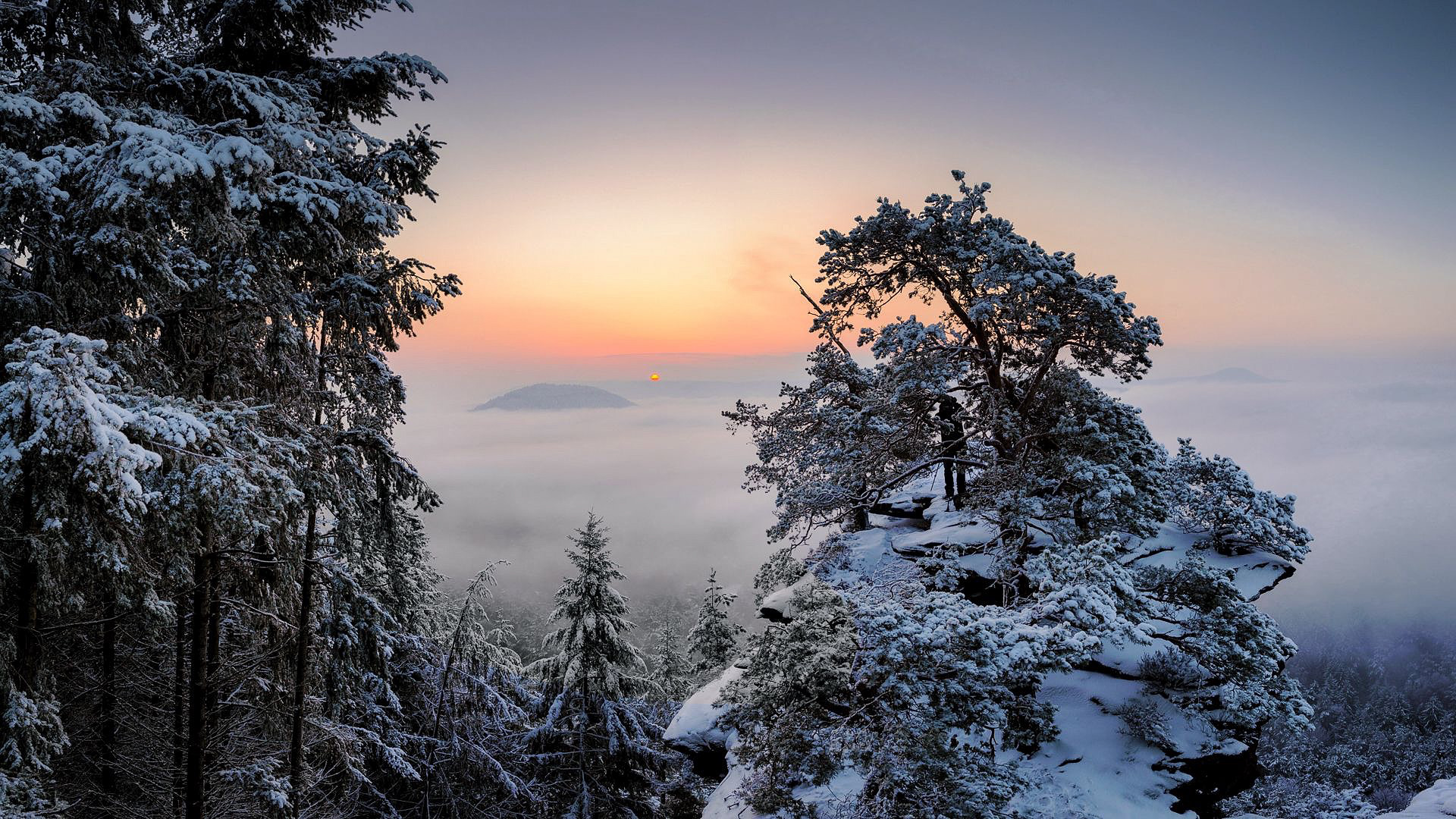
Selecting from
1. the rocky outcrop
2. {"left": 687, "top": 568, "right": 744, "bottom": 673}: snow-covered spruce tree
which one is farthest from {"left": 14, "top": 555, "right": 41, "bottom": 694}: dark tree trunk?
{"left": 687, "top": 568, "right": 744, "bottom": 673}: snow-covered spruce tree

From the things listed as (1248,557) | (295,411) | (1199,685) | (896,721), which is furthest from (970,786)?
(295,411)

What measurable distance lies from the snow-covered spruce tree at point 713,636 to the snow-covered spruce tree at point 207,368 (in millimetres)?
12826

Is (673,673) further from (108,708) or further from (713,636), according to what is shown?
(108,708)

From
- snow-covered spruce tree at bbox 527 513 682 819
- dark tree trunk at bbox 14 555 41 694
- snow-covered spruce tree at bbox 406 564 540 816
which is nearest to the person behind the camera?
dark tree trunk at bbox 14 555 41 694

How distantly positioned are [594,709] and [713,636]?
24.8 ft

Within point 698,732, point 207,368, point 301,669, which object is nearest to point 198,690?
point 301,669

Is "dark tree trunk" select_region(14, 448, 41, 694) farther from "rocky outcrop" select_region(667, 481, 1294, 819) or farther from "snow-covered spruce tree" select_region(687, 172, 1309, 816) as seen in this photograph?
"rocky outcrop" select_region(667, 481, 1294, 819)

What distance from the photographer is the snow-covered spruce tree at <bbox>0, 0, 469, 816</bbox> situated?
4.63 metres

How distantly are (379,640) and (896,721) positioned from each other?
8.38 metres

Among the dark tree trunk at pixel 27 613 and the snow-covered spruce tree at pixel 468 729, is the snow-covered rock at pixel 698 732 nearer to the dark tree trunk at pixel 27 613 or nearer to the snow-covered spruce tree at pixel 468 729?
the snow-covered spruce tree at pixel 468 729

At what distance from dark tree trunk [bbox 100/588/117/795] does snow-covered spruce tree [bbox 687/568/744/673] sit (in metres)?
14.9

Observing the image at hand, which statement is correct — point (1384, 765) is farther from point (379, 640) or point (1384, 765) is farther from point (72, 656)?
point (72, 656)

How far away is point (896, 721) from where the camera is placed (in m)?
7.44

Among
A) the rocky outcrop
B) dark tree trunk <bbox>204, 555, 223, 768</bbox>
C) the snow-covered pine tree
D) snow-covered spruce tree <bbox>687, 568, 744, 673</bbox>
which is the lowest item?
the snow-covered pine tree
